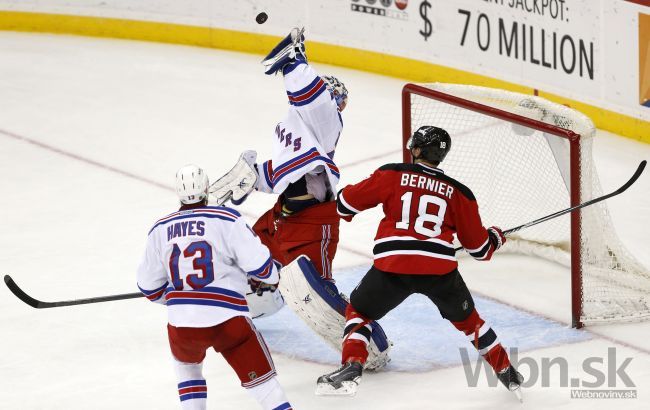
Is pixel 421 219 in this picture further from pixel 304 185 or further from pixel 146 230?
pixel 146 230

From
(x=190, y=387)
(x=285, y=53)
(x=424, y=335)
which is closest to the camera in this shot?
(x=190, y=387)

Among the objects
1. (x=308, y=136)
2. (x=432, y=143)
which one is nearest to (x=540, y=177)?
(x=308, y=136)

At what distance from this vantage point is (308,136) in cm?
467

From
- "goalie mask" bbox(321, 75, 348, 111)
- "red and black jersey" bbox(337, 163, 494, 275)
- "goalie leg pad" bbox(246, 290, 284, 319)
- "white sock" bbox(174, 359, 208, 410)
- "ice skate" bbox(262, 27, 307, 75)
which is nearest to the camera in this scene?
"white sock" bbox(174, 359, 208, 410)

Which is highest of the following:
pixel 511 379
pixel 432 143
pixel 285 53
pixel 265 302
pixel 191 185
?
pixel 285 53

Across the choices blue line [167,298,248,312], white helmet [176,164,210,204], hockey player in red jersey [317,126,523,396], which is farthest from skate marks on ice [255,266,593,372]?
white helmet [176,164,210,204]

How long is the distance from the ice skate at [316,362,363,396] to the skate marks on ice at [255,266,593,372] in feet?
1.60

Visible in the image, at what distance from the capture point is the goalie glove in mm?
4820

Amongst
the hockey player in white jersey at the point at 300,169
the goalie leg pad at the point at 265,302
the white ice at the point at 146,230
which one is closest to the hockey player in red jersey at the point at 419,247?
the white ice at the point at 146,230

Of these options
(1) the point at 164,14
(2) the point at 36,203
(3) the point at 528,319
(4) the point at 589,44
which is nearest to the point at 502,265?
(3) the point at 528,319

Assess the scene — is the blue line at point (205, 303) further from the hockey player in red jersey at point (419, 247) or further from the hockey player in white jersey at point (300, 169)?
the hockey player in white jersey at point (300, 169)

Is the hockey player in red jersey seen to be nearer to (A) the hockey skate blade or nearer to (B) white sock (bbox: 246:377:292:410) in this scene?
(A) the hockey skate blade

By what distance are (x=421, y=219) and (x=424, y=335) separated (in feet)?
2.98

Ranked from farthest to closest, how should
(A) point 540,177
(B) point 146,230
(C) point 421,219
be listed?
1. (B) point 146,230
2. (A) point 540,177
3. (C) point 421,219
